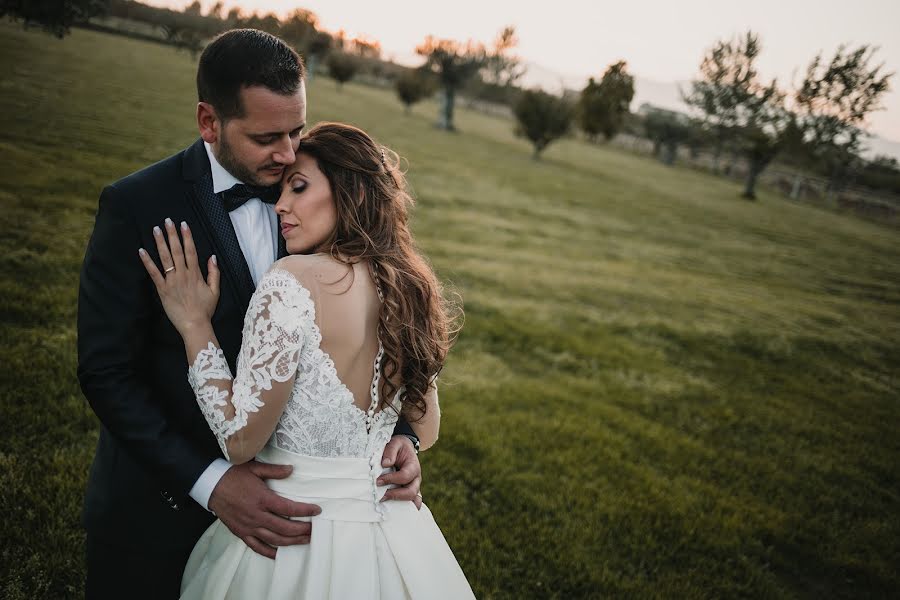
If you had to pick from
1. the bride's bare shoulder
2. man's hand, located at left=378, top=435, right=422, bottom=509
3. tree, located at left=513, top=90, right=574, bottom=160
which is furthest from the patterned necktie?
tree, located at left=513, top=90, right=574, bottom=160

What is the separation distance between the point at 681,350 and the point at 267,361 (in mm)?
7470

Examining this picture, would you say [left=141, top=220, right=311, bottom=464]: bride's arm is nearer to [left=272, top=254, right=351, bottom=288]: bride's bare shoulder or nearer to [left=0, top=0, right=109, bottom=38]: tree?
[left=272, top=254, right=351, bottom=288]: bride's bare shoulder

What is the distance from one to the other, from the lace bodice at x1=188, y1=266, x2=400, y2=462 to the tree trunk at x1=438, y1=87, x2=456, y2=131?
33570 mm

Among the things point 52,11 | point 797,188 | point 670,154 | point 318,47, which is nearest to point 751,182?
point 797,188

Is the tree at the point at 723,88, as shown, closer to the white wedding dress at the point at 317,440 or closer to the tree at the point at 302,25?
the tree at the point at 302,25

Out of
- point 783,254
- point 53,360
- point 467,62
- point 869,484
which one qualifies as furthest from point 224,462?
point 467,62

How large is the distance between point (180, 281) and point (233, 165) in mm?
508

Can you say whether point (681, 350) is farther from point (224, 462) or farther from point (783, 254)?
point (783, 254)

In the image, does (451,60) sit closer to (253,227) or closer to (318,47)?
(318,47)

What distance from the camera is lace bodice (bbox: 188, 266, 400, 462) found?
1611 millimetres

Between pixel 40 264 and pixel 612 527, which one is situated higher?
pixel 40 264

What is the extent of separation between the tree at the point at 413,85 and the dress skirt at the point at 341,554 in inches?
1489

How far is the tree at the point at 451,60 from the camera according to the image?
3466 cm

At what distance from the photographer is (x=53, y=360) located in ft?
14.2
